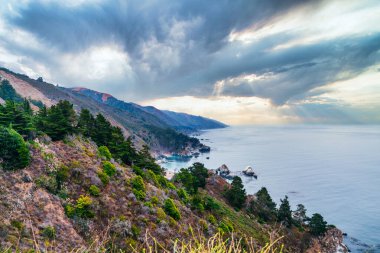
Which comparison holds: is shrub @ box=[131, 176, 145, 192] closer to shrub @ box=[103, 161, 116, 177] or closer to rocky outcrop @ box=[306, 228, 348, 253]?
shrub @ box=[103, 161, 116, 177]

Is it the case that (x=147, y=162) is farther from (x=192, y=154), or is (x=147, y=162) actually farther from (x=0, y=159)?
(x=192, y=154)

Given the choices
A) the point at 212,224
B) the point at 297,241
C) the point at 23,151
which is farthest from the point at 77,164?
the point at 297,241

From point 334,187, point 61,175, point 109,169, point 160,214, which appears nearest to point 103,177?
point 109,169

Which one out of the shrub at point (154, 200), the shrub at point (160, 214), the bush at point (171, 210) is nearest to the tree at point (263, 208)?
the bush at point (171, 210)

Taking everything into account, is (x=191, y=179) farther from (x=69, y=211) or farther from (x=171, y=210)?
(x=69, y=211)

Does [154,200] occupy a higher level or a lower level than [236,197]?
higher

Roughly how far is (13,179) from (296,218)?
212 ft

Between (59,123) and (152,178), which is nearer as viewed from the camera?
(59,123)

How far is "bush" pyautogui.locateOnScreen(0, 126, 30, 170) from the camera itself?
19.1 meters

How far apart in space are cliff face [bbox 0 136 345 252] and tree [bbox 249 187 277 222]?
30926 mm

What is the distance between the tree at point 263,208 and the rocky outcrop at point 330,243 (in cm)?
1050

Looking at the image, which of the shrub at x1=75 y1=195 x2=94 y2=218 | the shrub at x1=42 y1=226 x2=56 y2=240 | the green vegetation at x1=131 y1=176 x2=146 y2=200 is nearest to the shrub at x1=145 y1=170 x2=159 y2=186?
the green vegetation at x1=131 y1=176 x2=146 y2=200

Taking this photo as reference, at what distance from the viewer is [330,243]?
50.8 metres

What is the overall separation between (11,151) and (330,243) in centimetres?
6130
